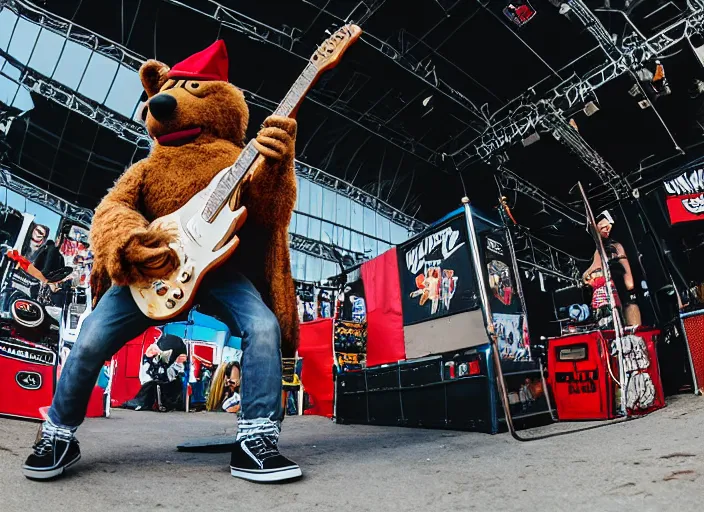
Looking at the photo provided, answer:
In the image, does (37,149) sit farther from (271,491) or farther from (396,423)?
(271,491)

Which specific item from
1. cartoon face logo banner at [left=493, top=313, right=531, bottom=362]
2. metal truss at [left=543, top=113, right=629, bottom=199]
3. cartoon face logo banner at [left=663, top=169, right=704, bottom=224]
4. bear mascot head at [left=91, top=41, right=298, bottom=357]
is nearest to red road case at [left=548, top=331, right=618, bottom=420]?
cartoon face logo banner at [left=493, top=313, right=531, bottom=362]

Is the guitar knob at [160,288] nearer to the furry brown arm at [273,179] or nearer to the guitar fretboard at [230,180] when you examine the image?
the guitar fretboard at [230,180]

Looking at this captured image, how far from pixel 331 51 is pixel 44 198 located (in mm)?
5248

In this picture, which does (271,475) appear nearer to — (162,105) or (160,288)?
(160,288)

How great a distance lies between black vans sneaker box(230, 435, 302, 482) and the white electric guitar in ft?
1.83

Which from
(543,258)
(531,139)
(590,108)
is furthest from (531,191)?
(590,108)

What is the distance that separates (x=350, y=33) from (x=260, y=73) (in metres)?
4.14

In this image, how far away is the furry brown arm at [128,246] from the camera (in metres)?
1.80

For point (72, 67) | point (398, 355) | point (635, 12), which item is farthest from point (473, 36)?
point (72, 67)

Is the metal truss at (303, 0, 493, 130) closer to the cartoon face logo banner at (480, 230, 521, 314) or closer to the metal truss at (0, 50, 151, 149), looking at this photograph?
the metal truss at (0, 50, 151, 149)

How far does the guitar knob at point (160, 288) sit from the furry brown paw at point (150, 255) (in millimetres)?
31

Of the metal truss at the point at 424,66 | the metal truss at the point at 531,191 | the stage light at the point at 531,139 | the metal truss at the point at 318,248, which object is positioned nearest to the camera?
the metal truss at the point at 424,66

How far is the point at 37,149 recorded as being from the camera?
18.4 feet

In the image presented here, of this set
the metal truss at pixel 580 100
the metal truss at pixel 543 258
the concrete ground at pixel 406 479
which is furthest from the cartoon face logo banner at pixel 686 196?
the concrete ground at pixel 406 479
